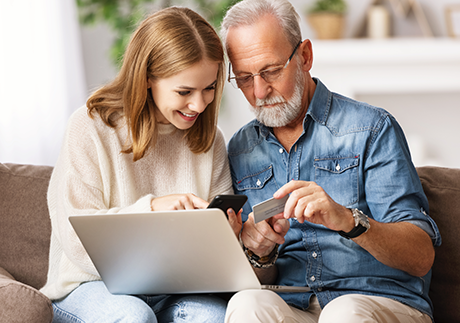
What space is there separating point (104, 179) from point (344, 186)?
0.68 m

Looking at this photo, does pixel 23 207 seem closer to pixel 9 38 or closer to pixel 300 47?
pixel 300 47

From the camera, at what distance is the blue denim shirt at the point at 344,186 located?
4.31ft

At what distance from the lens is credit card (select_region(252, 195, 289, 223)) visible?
106 cm

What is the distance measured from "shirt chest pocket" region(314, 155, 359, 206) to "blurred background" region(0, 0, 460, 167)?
1712 millimetres

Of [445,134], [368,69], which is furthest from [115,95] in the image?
[445,134]

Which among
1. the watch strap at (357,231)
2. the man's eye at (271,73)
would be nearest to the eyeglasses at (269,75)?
the man's eye at (271,73)

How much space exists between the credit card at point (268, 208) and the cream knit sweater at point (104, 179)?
13.1 inches

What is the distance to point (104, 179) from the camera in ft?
4.60

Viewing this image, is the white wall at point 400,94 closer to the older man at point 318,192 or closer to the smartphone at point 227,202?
the older man at point 318,192

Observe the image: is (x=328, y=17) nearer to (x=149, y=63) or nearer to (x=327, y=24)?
(x=327, y=24)

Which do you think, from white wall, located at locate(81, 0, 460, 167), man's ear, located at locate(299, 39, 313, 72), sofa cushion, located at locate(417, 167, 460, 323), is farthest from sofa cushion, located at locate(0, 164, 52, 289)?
white wall, located at locate(81, 0, 460, 167)

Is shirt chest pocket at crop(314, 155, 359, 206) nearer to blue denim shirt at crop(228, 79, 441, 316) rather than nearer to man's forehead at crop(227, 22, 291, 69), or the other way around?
blue denim shirt at crop(228, 79, 441, 316)

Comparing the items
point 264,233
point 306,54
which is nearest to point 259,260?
point 264,233

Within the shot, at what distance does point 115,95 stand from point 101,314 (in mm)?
617
